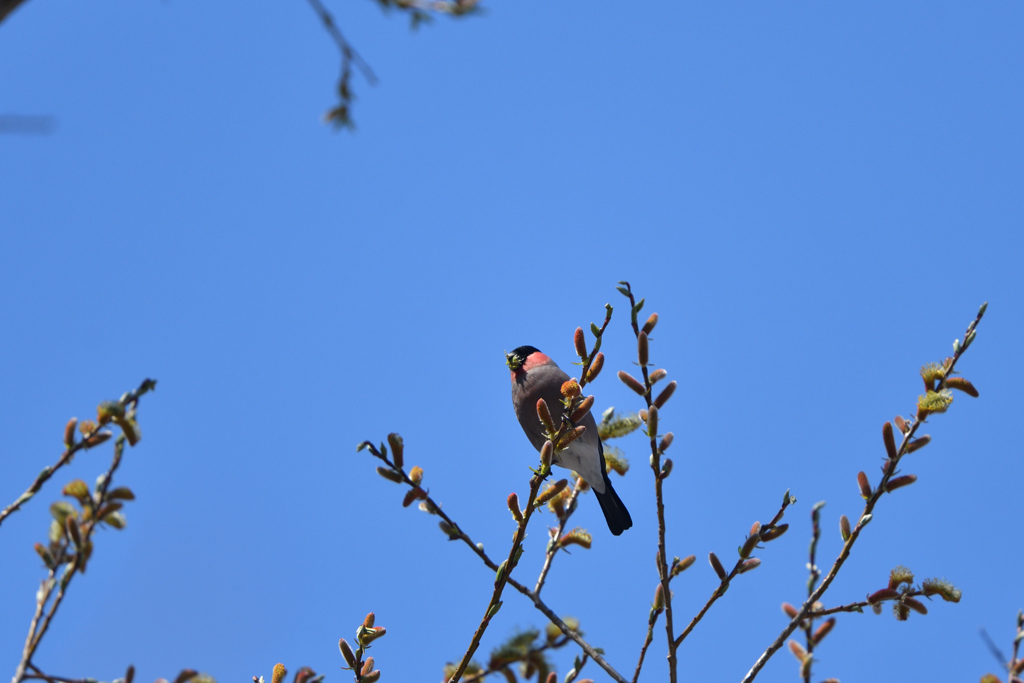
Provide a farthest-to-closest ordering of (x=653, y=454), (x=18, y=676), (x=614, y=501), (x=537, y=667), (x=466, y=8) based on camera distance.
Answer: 1. (x=614, y=501)
2. (x=537, y=667)
3. (x=653, y=454)
4. (x=466, y=8)
5. (x=18, y=676)

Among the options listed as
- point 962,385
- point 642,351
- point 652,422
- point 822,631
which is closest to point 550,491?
point 652,422

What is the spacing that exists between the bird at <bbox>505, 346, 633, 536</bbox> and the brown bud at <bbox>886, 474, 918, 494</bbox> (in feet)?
6.74

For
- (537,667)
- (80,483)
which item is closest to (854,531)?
(537,667)

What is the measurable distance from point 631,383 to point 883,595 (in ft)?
3.09

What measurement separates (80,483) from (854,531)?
2.01 m

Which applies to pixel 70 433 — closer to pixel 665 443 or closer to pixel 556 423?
pixel 665 443

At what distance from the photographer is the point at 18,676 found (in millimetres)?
1429

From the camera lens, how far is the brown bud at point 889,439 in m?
2.14

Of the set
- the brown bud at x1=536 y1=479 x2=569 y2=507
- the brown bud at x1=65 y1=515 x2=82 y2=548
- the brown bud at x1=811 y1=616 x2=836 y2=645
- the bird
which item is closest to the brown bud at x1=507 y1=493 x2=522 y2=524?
the brown bud at x1=536 y1=479 x2=569 y2=507

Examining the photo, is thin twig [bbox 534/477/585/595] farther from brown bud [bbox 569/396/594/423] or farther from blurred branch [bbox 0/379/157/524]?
blurred branch [bbox 0/379/157/524]

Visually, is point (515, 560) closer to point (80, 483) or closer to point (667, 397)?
point (667, 397)

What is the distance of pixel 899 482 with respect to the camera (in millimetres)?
2135

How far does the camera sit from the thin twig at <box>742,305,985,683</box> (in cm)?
200

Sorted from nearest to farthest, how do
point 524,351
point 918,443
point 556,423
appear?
1. point 918,443
2. point 556,423
3. point 524,351
